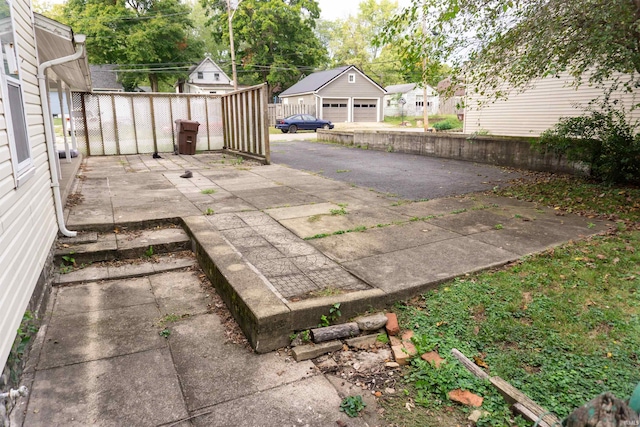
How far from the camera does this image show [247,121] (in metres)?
11.8

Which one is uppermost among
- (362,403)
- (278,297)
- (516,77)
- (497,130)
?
(516,77)

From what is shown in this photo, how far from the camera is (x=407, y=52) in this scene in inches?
270

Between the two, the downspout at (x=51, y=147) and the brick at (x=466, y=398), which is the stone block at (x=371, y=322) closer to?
the brick at (x=466, y=398)

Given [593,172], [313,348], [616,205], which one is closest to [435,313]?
[313,348]

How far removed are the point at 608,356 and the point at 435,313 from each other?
1.10m

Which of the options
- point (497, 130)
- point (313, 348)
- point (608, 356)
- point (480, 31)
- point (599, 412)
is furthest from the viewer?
point (497, 130)

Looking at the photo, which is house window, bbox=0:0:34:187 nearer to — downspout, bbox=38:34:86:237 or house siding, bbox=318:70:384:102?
downspout, bbox=38:34:86:237

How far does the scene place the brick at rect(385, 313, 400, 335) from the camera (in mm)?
3115

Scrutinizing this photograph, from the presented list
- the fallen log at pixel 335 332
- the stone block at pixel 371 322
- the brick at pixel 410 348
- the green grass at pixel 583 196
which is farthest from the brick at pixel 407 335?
the green grass at pixel 583 196

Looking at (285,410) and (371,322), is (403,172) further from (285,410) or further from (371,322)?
(285,410)

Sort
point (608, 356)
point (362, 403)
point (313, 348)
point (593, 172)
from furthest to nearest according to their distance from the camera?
point (593, 172) < point (313, 348) < point (608, 356) < point (362, 403)

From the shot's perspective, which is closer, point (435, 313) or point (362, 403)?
point (362, 403)

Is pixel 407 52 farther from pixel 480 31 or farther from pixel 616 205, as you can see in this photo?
pixel 616 205

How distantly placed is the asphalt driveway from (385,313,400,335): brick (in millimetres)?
3899
